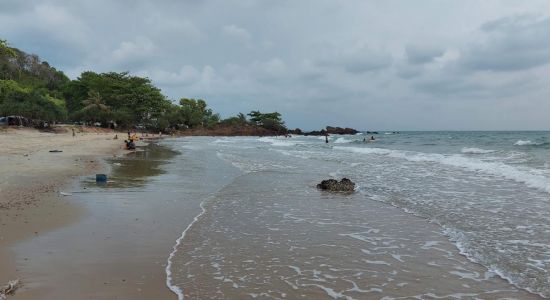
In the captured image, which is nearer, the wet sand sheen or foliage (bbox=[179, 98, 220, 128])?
the wet sand sheen

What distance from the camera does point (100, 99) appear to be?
7538 centimetres

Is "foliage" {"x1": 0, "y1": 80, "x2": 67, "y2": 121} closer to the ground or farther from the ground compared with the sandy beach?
farther from the ground

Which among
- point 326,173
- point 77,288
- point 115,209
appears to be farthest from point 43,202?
→ point 326,173

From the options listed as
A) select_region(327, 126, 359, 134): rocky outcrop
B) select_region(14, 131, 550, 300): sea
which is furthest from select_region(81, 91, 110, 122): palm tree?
select_region(327, 126, 359, 134): rocky outcrop

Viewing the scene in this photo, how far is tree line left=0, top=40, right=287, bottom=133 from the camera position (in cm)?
6322

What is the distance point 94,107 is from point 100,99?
4408mm

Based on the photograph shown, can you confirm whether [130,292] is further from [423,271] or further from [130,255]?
[423,271]

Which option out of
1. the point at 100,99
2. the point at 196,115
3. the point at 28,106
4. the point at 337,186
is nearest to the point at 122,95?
the point at 100,99

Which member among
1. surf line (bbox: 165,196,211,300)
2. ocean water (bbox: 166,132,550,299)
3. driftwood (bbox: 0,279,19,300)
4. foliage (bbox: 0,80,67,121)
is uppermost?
foliage (bbox: 0,80,67,121)

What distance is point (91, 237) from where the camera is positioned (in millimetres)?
6469

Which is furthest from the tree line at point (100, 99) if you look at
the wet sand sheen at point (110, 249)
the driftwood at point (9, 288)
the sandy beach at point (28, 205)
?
the driftwood at point (9, 288)

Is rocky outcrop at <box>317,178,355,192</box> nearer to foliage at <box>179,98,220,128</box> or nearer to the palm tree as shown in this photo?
the palm tree

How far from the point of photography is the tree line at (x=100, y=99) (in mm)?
63216

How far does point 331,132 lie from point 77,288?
118597mm
